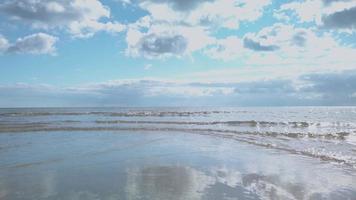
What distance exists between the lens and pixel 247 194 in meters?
10.0

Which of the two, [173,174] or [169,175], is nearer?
[169,175]

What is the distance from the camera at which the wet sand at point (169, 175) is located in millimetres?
10102

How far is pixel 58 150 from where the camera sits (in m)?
19.8

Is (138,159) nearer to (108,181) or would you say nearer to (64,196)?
(108,181)

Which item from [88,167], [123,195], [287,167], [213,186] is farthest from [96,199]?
[287,167]

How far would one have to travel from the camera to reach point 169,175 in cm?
1281

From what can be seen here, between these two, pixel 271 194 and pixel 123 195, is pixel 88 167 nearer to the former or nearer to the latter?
pixel 123 195

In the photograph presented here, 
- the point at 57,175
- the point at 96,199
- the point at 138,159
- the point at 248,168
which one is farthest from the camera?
the point at 138,159

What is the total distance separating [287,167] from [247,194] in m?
5.60

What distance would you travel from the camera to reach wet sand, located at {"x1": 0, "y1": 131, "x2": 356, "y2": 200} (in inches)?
398

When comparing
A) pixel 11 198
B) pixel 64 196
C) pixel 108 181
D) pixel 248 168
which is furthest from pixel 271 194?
pixel 11 198

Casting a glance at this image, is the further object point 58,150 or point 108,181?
point 58,150

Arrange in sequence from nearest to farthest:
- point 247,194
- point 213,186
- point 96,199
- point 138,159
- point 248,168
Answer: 1. point 96,199
2. point 247,194
3. point 213,186
4. point 248,168
5. point 138,159

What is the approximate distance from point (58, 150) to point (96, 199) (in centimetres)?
1159
